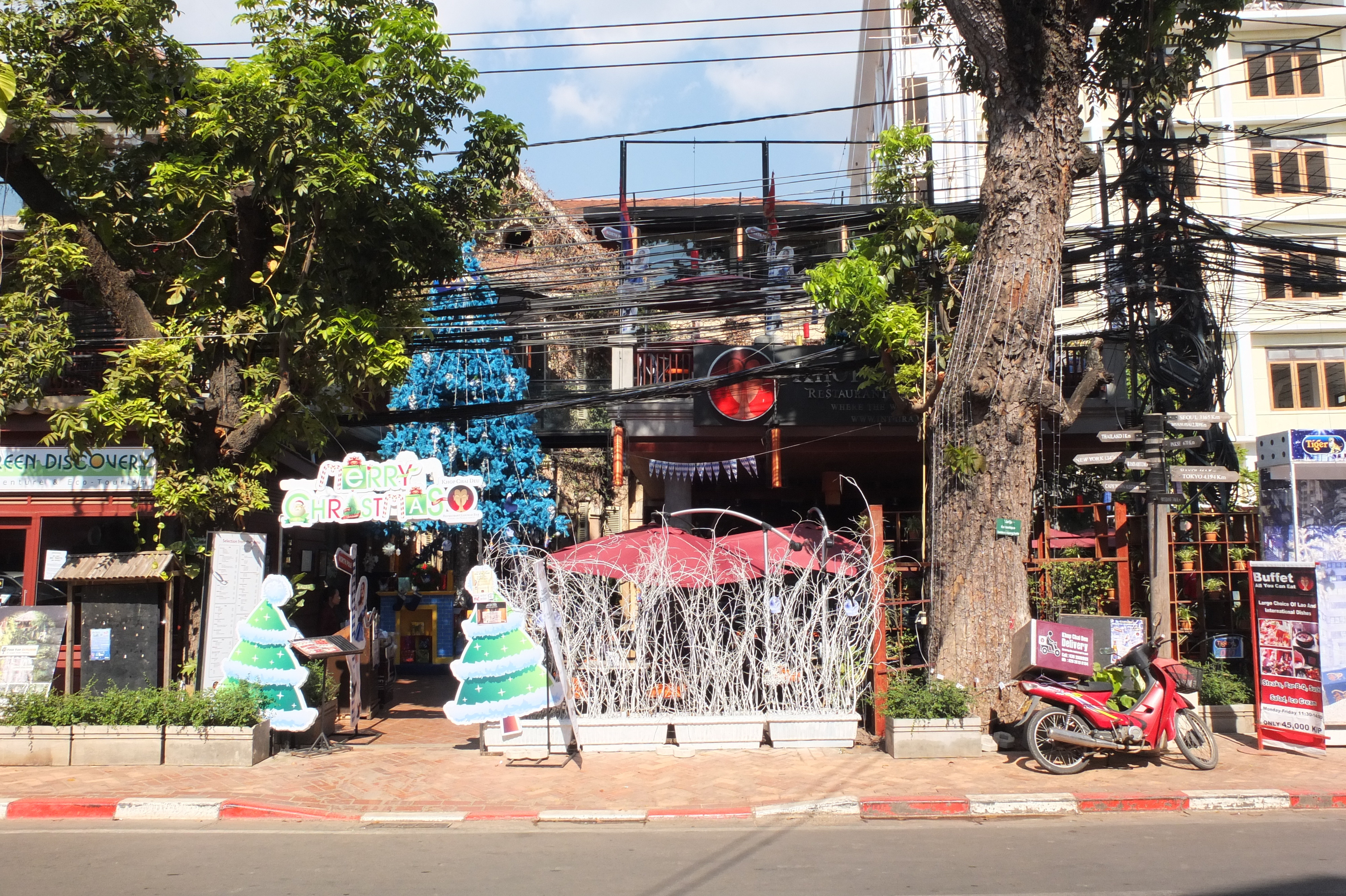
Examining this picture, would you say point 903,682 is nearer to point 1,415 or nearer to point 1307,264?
point 1307,264

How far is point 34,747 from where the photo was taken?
30.5ft

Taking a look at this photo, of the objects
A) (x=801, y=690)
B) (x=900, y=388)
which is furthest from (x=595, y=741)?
(x=900, y=388)

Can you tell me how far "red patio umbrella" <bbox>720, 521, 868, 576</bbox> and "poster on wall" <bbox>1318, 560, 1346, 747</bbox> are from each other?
15.2 ft

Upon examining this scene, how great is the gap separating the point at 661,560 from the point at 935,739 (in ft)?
10.8

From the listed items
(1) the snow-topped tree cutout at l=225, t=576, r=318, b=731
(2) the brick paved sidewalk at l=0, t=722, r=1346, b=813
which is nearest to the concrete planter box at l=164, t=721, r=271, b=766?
(2) the brick paved sidewalk at l=0, t=722, r=1346, b=813

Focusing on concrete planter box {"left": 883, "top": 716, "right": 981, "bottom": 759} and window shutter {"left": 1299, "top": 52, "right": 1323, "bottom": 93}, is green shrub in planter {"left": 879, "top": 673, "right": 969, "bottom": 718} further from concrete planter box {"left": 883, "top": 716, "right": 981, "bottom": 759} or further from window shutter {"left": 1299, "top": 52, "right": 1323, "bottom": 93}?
window shutter {"left": 1299, "top": 52, "right": 1323, "bottom": 93}

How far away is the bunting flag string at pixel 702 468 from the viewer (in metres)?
15.0

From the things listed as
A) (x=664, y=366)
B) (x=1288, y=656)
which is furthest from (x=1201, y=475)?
(x=664, y=366)

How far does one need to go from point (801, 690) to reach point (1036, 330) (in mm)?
4572

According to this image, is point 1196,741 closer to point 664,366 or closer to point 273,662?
point 273,662

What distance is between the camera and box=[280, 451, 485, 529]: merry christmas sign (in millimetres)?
10047

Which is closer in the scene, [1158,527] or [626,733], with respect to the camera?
[626,733]

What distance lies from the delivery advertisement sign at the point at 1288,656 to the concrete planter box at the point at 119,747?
1114 centimetres

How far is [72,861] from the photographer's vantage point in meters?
6.39
